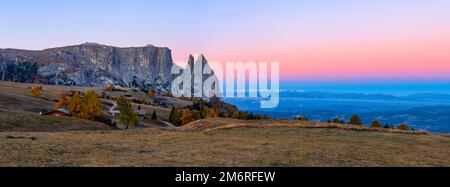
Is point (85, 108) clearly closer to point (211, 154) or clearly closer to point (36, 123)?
point (36, 123)

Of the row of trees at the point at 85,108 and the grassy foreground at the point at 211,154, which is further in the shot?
the row of trees at the point at 85,108

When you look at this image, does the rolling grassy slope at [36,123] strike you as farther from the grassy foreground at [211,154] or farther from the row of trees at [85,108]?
the grassy foreground at [211,154]

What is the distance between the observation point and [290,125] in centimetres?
5422

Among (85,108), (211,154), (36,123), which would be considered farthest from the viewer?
(85,108)

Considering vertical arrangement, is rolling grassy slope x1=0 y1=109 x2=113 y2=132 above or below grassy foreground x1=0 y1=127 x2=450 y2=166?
below

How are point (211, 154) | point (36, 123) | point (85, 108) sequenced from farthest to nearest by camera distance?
point (85, 108)
point (36, 123)
point (211, 154)

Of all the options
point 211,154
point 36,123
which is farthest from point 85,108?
point 211,154

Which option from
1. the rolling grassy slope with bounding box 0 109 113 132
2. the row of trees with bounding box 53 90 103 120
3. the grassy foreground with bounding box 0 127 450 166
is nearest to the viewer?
the grassy foreground with bounding box 0 127 450 166

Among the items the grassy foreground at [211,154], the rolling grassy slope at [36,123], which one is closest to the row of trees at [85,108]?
the rolling grassy slope at [36,123]

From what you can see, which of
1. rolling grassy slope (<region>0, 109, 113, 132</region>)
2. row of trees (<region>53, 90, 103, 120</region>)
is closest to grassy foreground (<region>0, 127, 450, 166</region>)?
rolling grassy slope (<region>0, 109, 113, 132</region>)

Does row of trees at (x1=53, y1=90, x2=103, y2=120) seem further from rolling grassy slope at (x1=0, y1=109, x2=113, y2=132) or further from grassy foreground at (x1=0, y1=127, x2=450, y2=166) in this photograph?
grassy foreground at (x1=0, y1=127, x2=450, y2=166)

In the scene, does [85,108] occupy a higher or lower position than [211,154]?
lower
